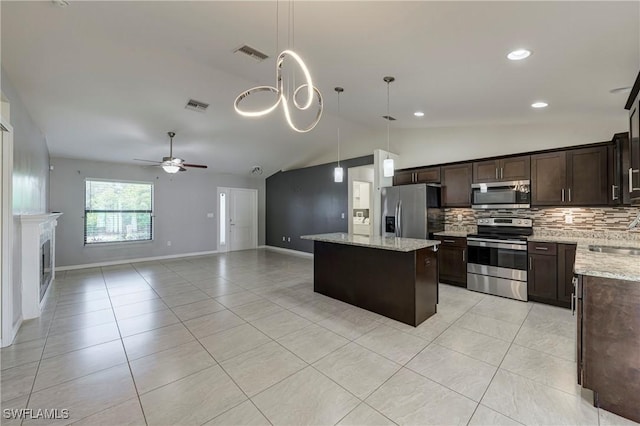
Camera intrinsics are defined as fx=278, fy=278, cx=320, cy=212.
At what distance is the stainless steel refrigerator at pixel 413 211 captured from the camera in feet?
16.2

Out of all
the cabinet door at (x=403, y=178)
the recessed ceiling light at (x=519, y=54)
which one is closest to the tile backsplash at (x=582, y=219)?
the cabinet door at (x=403, y=178)

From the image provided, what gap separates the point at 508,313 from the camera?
352 cm

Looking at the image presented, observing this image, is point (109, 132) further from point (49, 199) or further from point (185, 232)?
point (185, 232)

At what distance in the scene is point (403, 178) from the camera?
18.4 feet

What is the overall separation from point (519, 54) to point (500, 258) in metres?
2.92

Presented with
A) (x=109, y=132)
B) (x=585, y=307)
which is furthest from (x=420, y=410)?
(x=109, y=132)

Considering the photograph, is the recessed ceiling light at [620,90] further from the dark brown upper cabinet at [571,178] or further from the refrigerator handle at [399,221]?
the refrigerator handle at [399,221]

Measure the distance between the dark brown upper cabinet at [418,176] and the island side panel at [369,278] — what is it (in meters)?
2.35

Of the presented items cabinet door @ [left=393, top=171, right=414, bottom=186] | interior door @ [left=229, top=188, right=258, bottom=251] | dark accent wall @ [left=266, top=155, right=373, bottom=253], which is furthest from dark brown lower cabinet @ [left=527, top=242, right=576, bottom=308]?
interior door @ [left=229, top=188, right=258, bottom=251]

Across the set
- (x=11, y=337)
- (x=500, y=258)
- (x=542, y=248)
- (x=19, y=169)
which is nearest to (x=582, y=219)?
(x=542, y=248)

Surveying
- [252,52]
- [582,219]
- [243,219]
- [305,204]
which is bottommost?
[243,219]

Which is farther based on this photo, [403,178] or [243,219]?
[243,219]

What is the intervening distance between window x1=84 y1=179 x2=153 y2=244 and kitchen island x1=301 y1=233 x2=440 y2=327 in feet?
17.8

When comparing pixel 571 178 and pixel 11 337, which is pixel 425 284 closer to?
pixel 571 178
